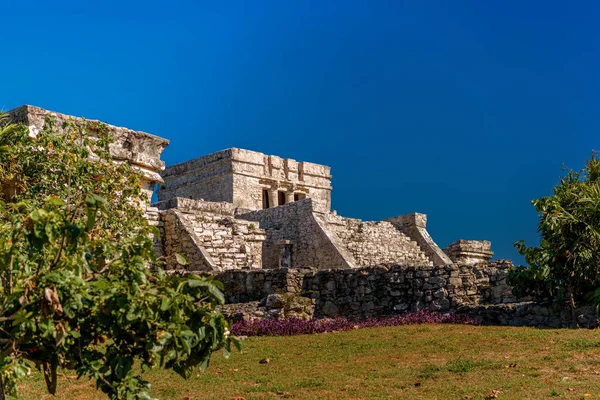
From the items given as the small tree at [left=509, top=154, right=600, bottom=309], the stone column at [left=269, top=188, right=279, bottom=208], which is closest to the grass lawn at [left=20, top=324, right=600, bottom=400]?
the small tree at [left=509, top=154, right=600, bottom=309]

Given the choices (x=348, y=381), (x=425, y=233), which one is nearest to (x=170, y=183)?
(x=425, y=233)

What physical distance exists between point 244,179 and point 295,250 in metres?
8.38

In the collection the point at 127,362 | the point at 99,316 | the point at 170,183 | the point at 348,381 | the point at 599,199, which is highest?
the point at 170,183

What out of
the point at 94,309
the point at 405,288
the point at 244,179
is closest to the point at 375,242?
the point at 244,179

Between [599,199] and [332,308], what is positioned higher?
[599,199]

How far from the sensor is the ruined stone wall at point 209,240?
17.6m

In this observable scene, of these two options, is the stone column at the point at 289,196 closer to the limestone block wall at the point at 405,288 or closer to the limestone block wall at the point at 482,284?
the limestone block wall at the point at 405,288

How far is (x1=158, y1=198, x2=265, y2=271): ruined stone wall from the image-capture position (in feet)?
57.8

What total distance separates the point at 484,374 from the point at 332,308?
5.28 meters

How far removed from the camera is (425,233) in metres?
25.2

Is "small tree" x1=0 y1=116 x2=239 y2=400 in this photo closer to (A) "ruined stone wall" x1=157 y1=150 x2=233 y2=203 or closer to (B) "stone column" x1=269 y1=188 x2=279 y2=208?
(A) "ruined stone wall" x1=157 y1=150 x2=233 y2=203

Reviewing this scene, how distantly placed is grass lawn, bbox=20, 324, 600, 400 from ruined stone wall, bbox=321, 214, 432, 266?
1067cm

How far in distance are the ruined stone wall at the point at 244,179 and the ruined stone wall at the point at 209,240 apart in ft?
31.0

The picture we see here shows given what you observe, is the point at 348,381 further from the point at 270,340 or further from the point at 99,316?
the point at 99,316
